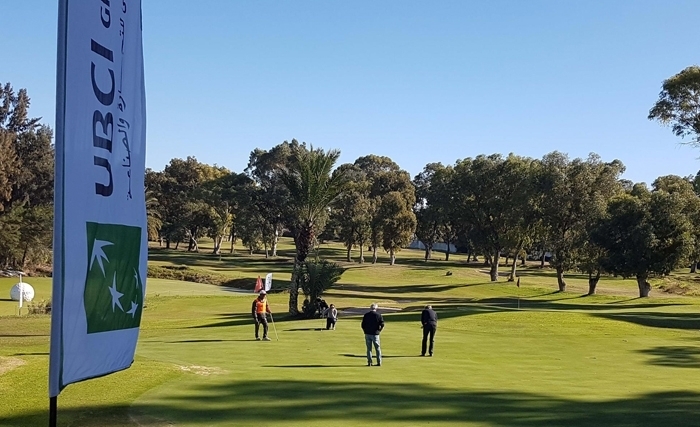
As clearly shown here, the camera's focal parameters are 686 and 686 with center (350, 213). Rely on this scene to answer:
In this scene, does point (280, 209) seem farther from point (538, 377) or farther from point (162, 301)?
point (538, 377)

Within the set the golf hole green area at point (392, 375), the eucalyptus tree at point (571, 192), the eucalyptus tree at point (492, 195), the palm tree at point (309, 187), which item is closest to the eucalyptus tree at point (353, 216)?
the eucalyptus tree at point (492, 195)

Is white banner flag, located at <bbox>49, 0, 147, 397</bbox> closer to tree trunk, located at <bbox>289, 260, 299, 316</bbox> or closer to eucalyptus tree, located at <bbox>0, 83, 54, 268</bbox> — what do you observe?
tree trunk, located at <bbox>289, 260, 299, 316</bbox>

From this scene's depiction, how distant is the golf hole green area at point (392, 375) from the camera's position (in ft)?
43.0

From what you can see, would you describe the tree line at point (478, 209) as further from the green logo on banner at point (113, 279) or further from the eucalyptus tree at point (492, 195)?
the green logo on banner at point (113, 279)

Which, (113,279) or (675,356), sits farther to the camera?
(675,356)

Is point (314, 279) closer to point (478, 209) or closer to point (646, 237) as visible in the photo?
point (646, 237)

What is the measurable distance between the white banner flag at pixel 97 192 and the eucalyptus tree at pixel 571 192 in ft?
200

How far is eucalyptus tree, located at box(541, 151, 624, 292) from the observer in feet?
214

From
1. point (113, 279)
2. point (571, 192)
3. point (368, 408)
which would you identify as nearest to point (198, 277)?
point (571, 192)

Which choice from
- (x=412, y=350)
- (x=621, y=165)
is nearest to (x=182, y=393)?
(x=412, y=350)

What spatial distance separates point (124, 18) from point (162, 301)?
47.5 metres

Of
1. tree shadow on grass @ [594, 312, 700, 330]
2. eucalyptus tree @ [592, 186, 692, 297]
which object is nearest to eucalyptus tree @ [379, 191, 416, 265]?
eucalyptus tree @ [592, 186, 692, 297]

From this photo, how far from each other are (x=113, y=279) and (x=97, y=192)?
3.32ft

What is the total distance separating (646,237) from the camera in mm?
54812
